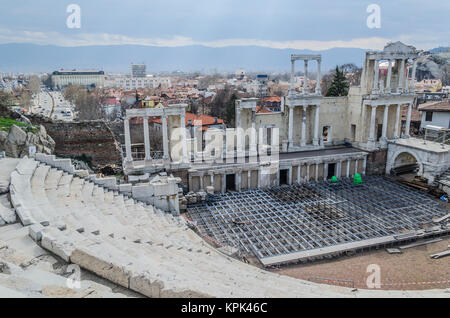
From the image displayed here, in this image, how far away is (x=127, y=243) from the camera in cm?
1016

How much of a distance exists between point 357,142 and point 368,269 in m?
16.4

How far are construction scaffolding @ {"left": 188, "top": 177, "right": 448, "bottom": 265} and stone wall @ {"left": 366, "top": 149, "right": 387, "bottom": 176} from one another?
2.92m

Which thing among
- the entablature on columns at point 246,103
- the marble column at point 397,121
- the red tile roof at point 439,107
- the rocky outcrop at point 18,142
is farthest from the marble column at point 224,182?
the red tile roof at point 439,107

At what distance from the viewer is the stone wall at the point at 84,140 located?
28.7m

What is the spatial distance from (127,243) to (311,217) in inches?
449

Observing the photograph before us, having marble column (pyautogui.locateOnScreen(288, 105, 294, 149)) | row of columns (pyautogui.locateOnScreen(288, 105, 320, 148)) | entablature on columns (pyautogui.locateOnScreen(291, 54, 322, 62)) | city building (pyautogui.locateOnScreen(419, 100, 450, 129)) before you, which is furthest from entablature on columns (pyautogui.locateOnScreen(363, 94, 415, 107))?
marble column (pyautogui.locateOnScreen(288, 105, 294, 149))

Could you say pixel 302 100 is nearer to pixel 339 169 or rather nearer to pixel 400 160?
pixel 339 169

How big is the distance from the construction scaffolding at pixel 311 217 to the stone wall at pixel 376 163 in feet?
9.57

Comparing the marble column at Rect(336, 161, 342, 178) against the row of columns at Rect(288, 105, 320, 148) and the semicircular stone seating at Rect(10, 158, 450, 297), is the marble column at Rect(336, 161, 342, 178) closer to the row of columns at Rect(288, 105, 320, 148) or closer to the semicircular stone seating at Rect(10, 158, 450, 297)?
the row of columns at Rect(288, 105, 320, 148)

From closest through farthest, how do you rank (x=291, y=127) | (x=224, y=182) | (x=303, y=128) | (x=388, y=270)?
(x=388, y=270), (x=224, y=182), (x=291, y=127), (x=303, y=128)

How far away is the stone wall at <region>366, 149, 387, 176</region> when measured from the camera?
27.4m

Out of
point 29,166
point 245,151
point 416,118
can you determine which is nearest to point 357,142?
point 245,151

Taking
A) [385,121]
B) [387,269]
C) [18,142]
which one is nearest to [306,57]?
[385,121]
